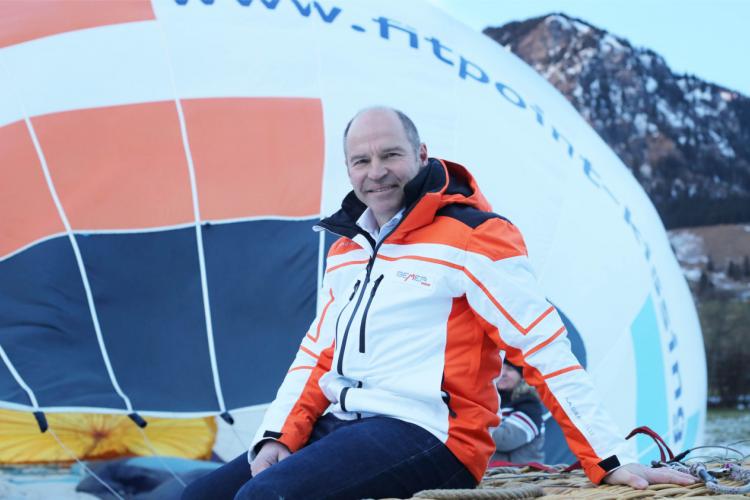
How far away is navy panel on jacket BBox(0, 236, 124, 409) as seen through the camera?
3.00m

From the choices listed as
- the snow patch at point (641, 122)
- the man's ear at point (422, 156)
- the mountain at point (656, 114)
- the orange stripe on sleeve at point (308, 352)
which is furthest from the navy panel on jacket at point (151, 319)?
the snow patch at point (641, 122)

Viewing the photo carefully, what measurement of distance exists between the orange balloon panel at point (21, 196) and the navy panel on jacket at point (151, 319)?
0.13 meters

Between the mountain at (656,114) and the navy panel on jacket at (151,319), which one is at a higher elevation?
the mountain at (656,114)

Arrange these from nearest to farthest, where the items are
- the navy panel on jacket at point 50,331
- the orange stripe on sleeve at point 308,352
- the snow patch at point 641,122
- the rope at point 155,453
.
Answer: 1. the orange stripe on sleeve at point 308,352
2. the navy panel on jacket at point 50,331
3. the rope at point 155,453
4. the snow patch at point 641,122

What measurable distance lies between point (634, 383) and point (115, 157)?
2.07 metres

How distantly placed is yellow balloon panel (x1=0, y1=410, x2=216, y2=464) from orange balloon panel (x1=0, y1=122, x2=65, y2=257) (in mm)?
545

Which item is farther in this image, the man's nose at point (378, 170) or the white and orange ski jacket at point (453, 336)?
the man's nose at point (378, 170)

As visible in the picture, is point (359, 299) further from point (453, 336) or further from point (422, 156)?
point (422, 156)

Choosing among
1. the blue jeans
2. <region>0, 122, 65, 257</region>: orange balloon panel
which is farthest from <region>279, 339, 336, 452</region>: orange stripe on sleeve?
<region>0, 122, 65, 257</region>: orange balloon panel

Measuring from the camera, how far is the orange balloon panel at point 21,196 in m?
3.05

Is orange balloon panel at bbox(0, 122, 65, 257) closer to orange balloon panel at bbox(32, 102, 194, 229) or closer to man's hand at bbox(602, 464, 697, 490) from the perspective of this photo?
orange balloon panel at bbox(32, 102, 194, 229)

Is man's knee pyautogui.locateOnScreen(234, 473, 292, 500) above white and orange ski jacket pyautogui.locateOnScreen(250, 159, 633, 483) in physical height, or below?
below

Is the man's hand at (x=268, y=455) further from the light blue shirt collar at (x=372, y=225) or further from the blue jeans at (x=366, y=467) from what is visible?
the light blue shirt collar at (x=372, y=225)

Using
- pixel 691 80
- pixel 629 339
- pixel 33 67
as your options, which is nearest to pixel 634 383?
pixel 629 339
